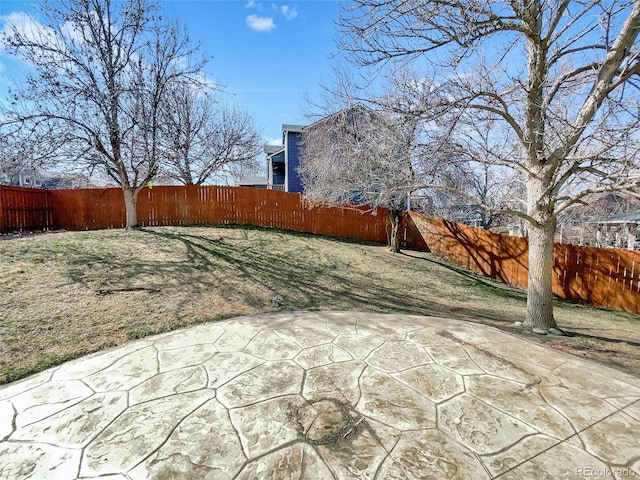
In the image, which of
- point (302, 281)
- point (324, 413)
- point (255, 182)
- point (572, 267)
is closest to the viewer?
point (324, 413)

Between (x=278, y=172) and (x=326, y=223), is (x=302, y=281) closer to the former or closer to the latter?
(x=326, y=223)

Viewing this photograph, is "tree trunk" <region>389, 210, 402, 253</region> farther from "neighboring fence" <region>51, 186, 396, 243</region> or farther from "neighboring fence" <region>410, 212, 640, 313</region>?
"neighboring fence" <region>410, 212, 640, 313</region>

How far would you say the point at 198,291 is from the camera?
17.2 ft

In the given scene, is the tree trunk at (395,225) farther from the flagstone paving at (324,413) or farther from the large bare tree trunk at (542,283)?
the flagstone paving at (324,413)

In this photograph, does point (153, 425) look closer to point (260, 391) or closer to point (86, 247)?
point (260, 391)

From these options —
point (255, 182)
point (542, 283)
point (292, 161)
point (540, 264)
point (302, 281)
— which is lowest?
point (302, 281)

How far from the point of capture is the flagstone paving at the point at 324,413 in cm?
160

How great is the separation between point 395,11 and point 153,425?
495cm

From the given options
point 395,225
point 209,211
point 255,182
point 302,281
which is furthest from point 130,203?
point 255,182

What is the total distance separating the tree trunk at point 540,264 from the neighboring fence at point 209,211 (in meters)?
8.70

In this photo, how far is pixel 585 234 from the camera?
14.2 meters

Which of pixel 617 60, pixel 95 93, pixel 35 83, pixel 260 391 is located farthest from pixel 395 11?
pixel 35 83

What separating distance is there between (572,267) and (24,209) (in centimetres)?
1703

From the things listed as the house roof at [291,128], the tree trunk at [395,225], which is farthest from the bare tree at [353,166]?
the house roof at [291,128]
